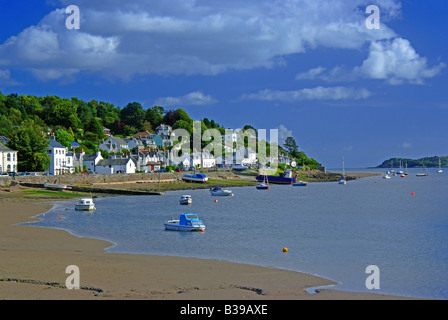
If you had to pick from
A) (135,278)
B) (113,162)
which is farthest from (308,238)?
(113,162)

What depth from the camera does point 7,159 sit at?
308 feet

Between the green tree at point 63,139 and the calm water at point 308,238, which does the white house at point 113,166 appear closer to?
the green tree at point 63,139

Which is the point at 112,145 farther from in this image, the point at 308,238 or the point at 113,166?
the point at 308,238

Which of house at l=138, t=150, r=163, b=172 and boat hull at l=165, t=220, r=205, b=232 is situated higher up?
house at l=138, t=150, r=163, b=172

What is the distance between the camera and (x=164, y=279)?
20.8 metres

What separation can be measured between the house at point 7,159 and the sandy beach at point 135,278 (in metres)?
67.4

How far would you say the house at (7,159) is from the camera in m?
92.2

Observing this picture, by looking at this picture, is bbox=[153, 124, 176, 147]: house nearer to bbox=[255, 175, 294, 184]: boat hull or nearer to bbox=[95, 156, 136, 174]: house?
bbox=[255, 175, 294, 184]: boat hull

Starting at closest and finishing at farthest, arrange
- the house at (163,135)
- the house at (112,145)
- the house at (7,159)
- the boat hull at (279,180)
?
the house at (7,159), the boat hull at (279,180), the house at (112,145), the house at (163,135)

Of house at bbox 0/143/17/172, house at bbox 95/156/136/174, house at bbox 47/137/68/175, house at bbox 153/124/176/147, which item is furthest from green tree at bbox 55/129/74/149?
house at bbox 153/124/176/147

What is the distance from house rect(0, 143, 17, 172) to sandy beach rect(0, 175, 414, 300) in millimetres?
67428

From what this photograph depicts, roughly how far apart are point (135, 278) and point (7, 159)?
81887 mm

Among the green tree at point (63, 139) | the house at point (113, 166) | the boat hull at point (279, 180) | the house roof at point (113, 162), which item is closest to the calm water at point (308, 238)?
the house at point (113, 166)

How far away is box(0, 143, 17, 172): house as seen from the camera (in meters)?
92.2
